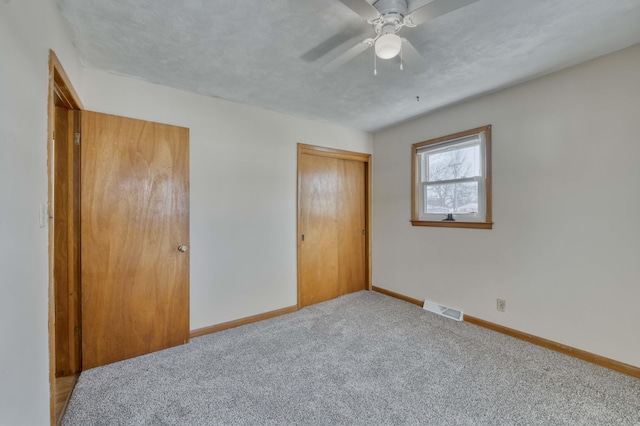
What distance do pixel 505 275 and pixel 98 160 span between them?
12.4ft

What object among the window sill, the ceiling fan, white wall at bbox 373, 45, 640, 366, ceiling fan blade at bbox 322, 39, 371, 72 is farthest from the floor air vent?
ceiling fan blade at bbox 322, 39, 371, 72

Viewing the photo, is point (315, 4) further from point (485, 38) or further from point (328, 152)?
point (328, 152)

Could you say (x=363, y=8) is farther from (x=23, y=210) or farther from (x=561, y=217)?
(x=561, y=217)

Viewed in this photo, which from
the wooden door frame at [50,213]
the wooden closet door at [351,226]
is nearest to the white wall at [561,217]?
the wooden closet door at [351,226]

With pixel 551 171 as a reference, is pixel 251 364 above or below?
below

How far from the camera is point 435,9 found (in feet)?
4.26

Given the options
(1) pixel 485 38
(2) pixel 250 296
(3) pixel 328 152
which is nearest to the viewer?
(1) pixel 485 38

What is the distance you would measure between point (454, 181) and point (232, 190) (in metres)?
2.51

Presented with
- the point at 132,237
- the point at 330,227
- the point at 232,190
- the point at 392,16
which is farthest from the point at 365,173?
the point at 132,237

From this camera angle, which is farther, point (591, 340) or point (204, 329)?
point (204, 329)

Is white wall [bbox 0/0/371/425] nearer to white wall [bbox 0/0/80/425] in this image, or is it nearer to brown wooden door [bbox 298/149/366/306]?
white wall [bbox 0/0/80/425]

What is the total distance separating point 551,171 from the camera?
7.86 feet

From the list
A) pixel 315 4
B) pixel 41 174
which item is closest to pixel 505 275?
pixel 315 4

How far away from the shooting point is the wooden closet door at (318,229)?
3543 millimetres
